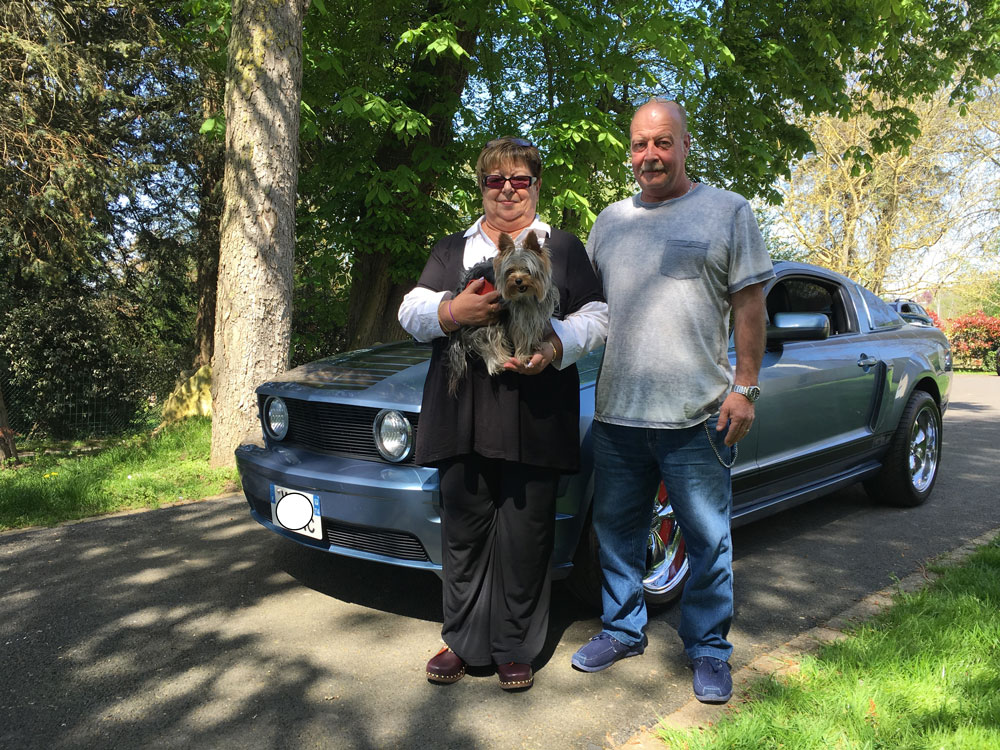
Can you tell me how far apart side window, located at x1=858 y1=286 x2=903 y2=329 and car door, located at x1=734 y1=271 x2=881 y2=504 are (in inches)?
10.8

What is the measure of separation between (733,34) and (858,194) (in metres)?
16.9

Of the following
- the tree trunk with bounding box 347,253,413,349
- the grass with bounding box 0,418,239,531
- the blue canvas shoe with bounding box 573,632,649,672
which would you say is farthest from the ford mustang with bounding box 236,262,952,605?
the tree trunk with bounding box 347,253,413,349

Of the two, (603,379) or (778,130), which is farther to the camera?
(778,130)

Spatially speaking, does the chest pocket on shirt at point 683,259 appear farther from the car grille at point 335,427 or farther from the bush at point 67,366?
the bush at point 67,366

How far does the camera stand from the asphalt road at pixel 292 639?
2.46m

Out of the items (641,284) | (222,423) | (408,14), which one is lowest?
(222,423)

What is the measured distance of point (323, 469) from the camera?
3227mm

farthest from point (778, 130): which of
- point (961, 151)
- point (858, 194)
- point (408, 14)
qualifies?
point (961, 151)

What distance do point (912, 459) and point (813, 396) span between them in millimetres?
1764

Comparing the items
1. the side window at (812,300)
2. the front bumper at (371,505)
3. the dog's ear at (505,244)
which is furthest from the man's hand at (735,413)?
the side window at (812,300)

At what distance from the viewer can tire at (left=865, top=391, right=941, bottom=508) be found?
17.2 ft

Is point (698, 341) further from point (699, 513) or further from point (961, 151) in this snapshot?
point (961, 151)

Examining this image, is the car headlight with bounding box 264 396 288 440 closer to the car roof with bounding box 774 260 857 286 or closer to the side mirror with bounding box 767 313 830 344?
the side mirror with bounding box 767 313 830 344

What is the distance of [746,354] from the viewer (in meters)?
2.63
